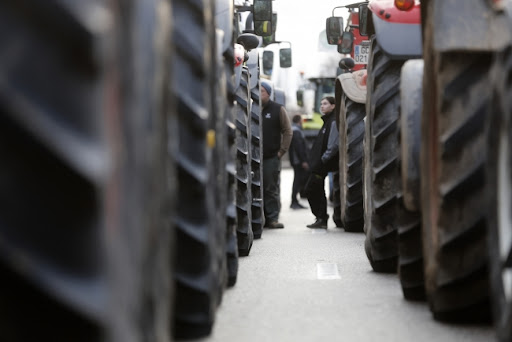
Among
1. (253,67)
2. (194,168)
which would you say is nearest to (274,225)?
(253,67)

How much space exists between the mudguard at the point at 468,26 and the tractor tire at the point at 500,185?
2.77 feet

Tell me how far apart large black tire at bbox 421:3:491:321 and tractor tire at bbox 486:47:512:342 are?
2.20 ft

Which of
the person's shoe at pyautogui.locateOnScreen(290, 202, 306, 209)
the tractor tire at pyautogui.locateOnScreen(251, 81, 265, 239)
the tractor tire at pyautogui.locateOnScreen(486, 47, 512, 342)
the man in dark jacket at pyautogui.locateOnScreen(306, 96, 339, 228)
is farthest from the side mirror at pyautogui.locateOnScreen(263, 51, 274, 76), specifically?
the tractor tire at pyautogui.locateOnScreen(486, 47, 512, 342)

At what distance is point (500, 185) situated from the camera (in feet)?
12.1

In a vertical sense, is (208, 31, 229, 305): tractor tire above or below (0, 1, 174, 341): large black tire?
below

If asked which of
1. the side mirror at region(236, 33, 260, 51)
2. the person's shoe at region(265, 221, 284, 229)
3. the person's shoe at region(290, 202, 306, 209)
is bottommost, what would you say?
the person's shoe at region(290, 202, 306, 209)

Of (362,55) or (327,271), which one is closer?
(327,271)

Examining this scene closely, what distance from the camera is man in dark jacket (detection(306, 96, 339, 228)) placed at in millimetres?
12414

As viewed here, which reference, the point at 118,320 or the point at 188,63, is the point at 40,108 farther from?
the point at 188,63

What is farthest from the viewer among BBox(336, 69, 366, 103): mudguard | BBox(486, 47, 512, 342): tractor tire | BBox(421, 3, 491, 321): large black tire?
BBox(336, 69, 366, 103): mudguard

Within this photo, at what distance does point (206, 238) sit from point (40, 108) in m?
2.51

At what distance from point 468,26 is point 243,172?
14.5 feet

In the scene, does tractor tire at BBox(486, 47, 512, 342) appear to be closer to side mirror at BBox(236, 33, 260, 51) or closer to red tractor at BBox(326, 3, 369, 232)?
side mirror at BBox(236, 33, 260, 51)

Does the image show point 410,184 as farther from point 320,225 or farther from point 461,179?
point 320,225
